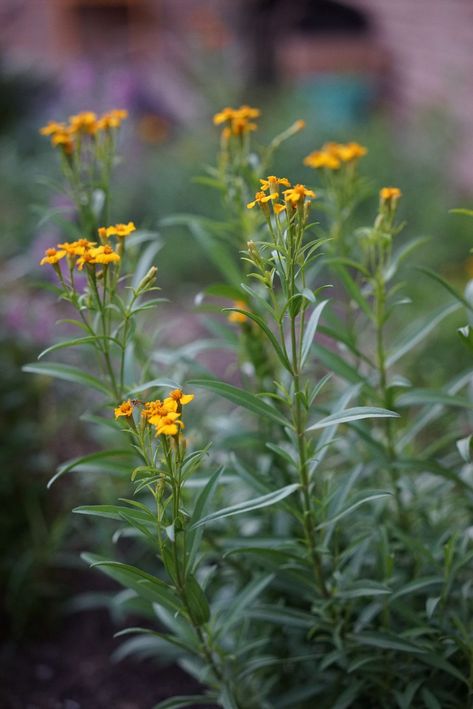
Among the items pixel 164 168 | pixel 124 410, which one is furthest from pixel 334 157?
pixel 164 168

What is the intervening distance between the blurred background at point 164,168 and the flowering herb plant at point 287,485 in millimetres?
239

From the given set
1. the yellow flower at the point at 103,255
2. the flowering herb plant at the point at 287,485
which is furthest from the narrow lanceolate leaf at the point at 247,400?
the yellow flower at the point at 103,255

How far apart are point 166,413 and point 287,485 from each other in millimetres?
533

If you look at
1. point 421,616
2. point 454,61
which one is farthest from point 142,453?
point 454,61

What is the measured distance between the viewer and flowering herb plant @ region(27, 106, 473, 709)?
3.71 ft

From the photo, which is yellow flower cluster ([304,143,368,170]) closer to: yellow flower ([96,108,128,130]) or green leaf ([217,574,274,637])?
yellow flower ([96,108,128,130])

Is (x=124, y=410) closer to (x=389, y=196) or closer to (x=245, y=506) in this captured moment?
(x=245, y=506)

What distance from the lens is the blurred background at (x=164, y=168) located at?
6.66ft

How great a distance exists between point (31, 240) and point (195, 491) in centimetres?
278

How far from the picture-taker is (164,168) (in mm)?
4938

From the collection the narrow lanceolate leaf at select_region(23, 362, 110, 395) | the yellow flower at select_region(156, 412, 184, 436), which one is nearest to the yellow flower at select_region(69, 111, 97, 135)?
the narrow lanceolate leaf at select_region(23, 362, 110, 395)

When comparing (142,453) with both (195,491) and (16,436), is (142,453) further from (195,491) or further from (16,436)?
(16,436)

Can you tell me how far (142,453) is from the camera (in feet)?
3.65

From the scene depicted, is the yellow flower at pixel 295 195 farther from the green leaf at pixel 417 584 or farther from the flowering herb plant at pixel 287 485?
the green leaf at pixel 417 584
